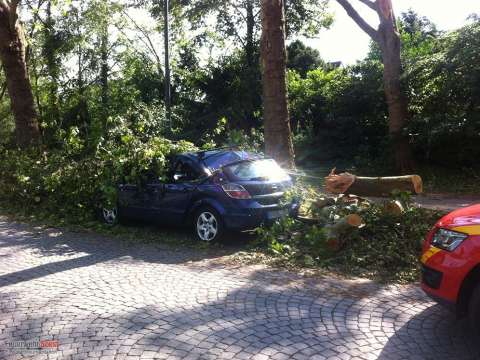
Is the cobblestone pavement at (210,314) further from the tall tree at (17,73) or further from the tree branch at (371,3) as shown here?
the tree branch at (371,3)

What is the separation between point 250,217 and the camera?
7.81m

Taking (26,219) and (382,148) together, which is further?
(382,148)

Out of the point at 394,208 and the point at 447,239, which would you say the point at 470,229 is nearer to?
the point at 447,239

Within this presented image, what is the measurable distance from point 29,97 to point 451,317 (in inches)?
543

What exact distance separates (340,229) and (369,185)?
153cm

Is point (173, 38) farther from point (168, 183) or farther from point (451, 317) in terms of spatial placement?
point (451, 317)

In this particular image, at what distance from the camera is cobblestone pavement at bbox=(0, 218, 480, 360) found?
13.2ft

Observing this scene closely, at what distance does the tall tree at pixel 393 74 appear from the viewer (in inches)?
618

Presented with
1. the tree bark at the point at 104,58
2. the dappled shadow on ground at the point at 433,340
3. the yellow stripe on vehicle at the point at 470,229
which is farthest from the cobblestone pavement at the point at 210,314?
the tree bark at the point at 104,58

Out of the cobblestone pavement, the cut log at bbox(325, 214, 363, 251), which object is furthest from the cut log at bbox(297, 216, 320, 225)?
the cobblestone pavement

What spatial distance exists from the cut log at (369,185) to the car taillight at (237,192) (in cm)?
148

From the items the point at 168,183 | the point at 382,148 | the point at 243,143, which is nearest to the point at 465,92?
the point at 382,148

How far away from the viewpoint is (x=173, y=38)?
30.4 metres

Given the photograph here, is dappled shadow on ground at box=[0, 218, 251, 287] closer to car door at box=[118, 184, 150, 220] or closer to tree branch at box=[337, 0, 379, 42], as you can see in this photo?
car door at box=[118, 184, 150, 220]
